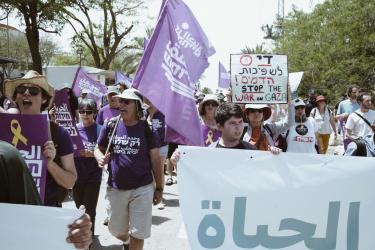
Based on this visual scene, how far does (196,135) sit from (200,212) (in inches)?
44.3

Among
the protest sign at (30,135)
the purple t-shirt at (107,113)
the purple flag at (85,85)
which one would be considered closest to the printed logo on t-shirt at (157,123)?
the purple t-shirt at (107,113)

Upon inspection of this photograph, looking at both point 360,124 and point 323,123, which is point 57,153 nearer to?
point 360,124

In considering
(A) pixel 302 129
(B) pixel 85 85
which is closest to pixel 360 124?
(A) pixel 302 129

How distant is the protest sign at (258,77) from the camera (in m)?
6.45

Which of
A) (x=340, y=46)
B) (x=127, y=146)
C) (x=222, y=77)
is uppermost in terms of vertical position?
(x=340, y=46)

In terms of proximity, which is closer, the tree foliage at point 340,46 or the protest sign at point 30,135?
the protest sign at point 30,135

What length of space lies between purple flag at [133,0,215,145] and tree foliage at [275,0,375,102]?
17172 mm

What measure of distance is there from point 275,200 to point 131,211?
1.61 meters

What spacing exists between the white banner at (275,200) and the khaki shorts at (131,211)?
106 centimetres

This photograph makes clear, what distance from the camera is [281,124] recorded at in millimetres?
6203

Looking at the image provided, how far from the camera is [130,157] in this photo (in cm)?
462

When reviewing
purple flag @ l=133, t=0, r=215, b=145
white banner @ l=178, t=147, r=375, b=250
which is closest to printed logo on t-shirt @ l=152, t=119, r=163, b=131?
purple flag @ l=133, t=0, r=215, b=145

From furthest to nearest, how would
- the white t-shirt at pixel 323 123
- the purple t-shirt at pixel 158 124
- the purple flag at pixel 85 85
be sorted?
1. the purple flag at pixel 85 85
2. the white t-shirt at pixel 323 123
3. the purple t-shirt at pixel 158 124

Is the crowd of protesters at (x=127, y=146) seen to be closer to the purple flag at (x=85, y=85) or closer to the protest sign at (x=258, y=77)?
the protest sign at (x=258, y=77)
